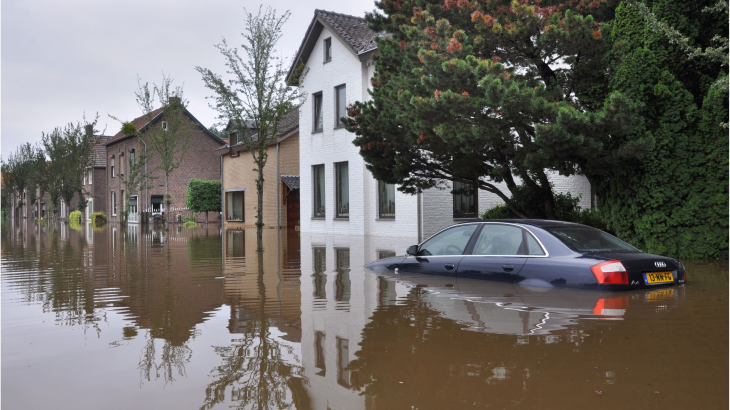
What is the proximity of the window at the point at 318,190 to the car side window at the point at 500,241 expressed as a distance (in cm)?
1953

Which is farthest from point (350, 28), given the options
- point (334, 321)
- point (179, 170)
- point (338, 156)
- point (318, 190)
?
point (179, 170)

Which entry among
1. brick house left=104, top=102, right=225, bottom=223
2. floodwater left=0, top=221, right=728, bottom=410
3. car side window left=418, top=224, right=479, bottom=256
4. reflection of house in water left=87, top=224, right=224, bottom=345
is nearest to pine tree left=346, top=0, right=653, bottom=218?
car side window left=418, top=224, right=479, bottom=256

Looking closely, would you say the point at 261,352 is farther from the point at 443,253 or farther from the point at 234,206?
the point at 234,206

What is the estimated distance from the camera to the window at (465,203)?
2330 cm

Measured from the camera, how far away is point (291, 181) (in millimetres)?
33062

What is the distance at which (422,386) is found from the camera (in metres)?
4.13

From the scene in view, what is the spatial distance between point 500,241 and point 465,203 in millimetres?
15504

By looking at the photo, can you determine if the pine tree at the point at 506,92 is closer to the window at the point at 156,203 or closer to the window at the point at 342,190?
the window at the point at 342,190

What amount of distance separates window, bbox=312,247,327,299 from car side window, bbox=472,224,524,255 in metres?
2.11

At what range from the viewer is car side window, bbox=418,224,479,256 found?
8.88 meters

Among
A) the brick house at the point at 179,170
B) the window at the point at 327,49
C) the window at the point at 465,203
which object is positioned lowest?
the window at the point at 465,203

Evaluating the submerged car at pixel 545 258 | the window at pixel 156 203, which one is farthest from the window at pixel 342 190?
the window at pixel 156 203

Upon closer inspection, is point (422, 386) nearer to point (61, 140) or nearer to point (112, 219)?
point (61, 140)

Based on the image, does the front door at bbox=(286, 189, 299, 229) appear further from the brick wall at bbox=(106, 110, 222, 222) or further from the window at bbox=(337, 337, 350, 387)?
the window at bbox=(337, 337, 350, 387)
